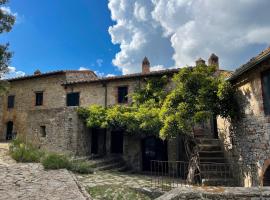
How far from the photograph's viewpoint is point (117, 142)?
1780 centimetres

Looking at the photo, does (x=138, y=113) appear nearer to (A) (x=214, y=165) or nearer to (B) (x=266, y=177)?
(A) (x=214, y=165)

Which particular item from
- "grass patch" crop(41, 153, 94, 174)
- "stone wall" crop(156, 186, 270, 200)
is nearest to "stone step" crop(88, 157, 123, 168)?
"grass patch" crop(41, 153, 94, 174)

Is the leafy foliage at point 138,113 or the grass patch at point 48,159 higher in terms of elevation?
the leafy foliage at point 138,113

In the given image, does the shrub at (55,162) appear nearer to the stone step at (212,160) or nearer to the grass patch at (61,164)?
the grass patch at (61,164)

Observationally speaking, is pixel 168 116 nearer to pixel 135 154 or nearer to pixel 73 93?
pixel 135 154

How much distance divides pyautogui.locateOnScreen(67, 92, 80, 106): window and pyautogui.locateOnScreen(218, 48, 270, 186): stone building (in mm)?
13340

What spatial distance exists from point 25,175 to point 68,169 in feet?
7.83

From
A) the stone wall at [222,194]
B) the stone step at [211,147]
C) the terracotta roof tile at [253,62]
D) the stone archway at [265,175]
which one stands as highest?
the terracotta roof tile at [253,62]

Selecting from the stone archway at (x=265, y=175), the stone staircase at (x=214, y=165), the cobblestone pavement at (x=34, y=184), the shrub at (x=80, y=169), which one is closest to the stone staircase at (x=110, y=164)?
the shrub at (x=80, y=169)

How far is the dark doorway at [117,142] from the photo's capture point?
17703 millimetres

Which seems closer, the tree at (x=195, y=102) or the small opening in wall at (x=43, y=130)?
the tree at (x=195, y=102)

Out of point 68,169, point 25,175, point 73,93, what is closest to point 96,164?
point 68,169

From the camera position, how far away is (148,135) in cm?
1617

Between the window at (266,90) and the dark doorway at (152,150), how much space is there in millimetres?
9283
